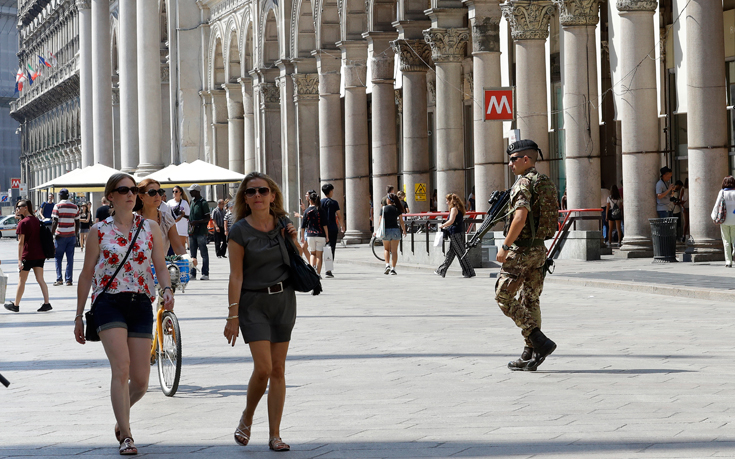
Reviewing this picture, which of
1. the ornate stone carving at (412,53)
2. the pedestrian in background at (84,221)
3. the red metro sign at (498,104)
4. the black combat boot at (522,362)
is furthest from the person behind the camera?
the pedestrian in background at (84,221)

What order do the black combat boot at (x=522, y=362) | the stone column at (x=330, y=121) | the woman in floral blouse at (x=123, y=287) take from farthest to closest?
the stone column at (x=330, y=121)
the black combat boot at (x=522, y=362)
the woman in floral blouse at (x=123, y=287)

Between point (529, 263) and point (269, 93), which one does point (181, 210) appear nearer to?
point (529, 263)

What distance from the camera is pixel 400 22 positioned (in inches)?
1247

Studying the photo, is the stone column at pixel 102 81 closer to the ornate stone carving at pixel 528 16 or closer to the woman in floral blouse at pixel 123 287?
the ornate stone carving at pixel 528 16

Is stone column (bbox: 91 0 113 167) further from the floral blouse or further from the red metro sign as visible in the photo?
the floral blouse

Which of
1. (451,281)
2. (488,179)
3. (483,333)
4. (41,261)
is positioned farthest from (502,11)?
(483,333)

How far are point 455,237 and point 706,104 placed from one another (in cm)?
486

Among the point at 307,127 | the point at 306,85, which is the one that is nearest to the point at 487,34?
the point at 306,85

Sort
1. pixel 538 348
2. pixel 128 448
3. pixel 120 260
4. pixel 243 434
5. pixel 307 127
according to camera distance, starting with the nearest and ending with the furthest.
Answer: pixel 128 448 < pixel 243 434 < pixel 120 260 < pixel 538 348 < pixel 307 127

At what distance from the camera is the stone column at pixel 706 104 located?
826 inches

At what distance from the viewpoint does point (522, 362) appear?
966 cm

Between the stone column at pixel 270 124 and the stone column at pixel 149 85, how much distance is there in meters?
7.10

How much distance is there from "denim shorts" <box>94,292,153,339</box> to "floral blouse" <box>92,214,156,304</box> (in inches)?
1.8

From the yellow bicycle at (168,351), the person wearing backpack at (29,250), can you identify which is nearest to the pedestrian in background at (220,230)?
the person wearing backpack at (29,250)
